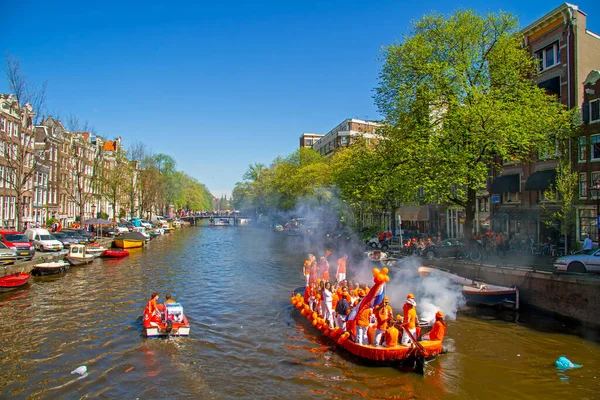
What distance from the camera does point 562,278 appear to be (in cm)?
1853

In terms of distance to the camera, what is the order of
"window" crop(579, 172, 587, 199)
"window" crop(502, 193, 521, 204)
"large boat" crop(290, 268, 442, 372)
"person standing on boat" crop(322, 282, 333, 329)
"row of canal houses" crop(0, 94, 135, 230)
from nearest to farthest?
"large boat" crop(290, 268, 442, 372) → "person standing on boat" crop(322, 282, 333, 329) → "window" crop(579, 172, 587, 199) → "window" crop(502, 193, 521, 204) → "row of canal houses" crop(0, 94, 135, 230)

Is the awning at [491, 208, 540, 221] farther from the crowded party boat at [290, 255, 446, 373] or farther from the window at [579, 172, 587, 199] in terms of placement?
the crowded party boat at [290, 255, 446, 373]

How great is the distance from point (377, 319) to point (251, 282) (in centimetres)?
1671

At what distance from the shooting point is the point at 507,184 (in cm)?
3556

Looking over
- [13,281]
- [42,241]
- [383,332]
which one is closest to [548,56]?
[383,332]

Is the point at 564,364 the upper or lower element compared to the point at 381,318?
lower

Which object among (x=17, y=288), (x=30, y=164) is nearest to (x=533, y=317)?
(x=17, y=288)

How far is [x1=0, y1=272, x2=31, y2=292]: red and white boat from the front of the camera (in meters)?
24.2

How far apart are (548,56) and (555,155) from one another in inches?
312

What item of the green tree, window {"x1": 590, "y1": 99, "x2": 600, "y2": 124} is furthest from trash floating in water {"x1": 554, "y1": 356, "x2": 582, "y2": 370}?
window {"x1": 590, "y1": 99, "x2": 600, "y2": 124}

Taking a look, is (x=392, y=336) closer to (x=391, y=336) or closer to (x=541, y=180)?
(x=391, y=336)

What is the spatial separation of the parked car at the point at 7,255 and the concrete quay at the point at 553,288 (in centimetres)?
2810

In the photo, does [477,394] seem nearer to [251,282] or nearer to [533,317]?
[533,317]

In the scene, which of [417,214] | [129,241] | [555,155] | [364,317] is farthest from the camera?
[129,241]
